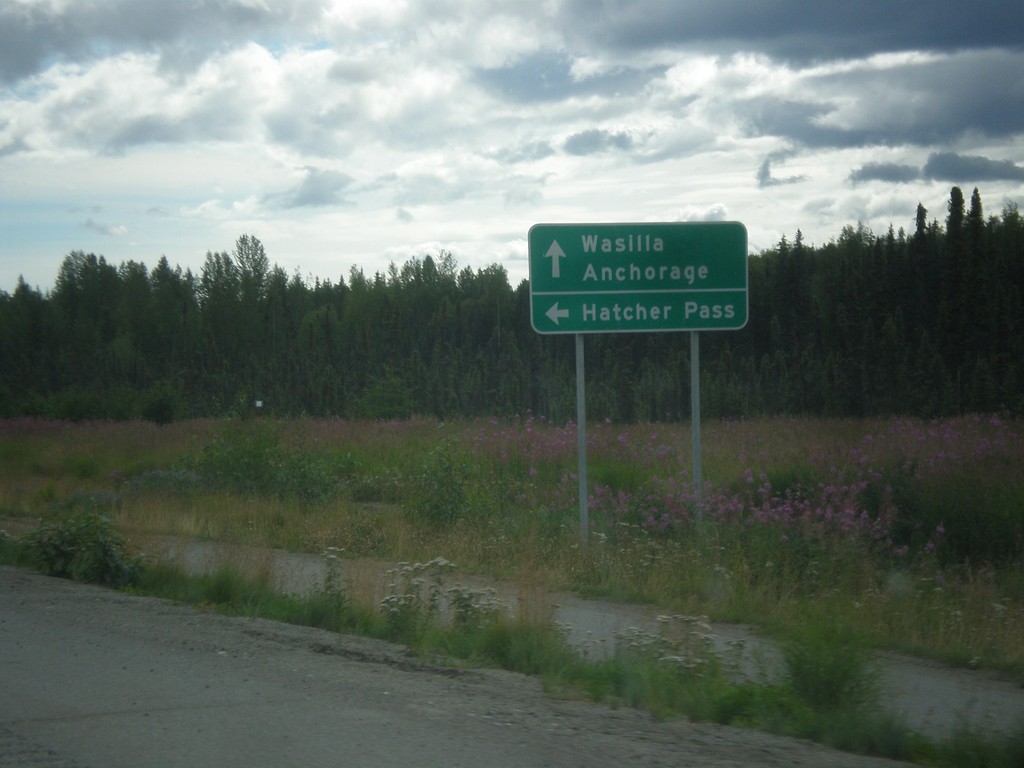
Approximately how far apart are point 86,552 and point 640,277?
800 cm

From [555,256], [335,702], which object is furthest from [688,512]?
[335,702]

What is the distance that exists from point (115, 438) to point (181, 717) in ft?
99.2

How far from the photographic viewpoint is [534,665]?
7980 mm

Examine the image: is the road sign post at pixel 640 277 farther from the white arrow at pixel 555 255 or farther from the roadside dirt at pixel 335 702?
the roadside dirt at pixel 335 702

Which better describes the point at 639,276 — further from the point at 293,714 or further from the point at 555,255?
the point at 293,714

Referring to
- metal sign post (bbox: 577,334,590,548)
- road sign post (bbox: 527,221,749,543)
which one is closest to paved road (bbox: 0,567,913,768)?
metal sign post (bbox: 577,334,590,548)

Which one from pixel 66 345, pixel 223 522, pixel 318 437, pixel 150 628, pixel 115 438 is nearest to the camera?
pixel 150 628

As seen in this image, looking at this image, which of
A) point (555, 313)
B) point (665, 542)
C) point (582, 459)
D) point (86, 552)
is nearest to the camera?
point (86, 552)

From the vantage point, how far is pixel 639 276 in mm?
13875

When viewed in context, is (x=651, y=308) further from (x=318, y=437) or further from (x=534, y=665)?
(x=318, y=437)

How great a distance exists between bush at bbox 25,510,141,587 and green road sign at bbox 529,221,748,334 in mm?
6104

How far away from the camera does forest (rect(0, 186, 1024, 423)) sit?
102 ft

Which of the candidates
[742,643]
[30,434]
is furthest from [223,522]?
[30,434]

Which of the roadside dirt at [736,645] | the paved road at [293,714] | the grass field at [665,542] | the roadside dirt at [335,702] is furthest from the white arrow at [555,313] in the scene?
the paved road at [293,714]
